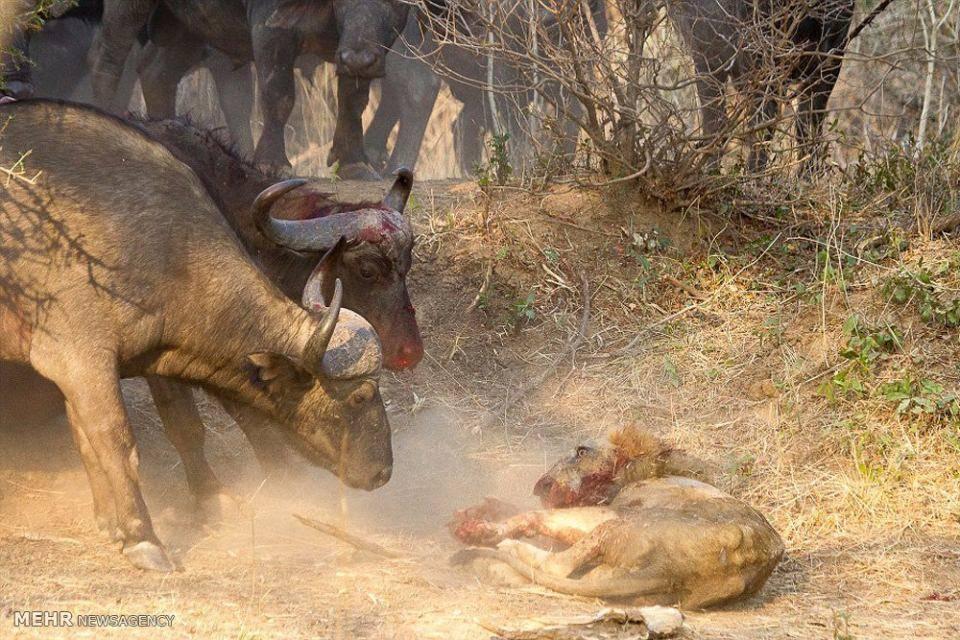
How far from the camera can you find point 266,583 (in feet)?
14.3

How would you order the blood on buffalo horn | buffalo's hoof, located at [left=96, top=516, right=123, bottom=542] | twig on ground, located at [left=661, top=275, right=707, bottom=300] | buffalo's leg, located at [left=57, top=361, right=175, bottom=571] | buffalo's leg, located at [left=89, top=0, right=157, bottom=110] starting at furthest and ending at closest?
buffalo's leg, located at [left=89, top=0, right=157, bottom=110] < twig on ground, located at [left=661, top=275, right=707, bottom=300] < the blood on buffalo horn < buffalo's hoof, located at [left=96, top=516, right=123, bottom=542] < buffalo's leg, located at [left=57, top=361, right=175, bottom=571]

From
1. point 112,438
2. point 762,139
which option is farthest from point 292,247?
point 762,139

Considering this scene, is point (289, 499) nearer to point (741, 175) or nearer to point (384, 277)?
point (384, 277)

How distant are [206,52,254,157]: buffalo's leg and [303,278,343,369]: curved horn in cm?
925

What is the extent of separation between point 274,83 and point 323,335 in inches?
232

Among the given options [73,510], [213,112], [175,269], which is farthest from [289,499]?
[213,112]

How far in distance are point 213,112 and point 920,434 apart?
40.6 feet

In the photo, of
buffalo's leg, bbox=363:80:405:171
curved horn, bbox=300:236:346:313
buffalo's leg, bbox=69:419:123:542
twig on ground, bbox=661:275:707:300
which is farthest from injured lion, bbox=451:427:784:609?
buffalo's leg, bbox=363:80:405:171

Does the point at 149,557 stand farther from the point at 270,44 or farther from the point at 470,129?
the point at 470,129

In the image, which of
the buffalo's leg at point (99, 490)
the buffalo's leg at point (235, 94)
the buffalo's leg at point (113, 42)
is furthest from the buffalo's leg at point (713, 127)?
the buffalo's leg at point (235, 94)

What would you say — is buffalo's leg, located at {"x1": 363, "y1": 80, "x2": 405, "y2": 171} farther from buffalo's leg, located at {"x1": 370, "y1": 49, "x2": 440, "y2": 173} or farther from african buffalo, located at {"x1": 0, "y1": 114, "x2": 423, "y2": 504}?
african buffalo, located at {"x1": 0, "y1": 114, "x2": 423, "y2": 504}

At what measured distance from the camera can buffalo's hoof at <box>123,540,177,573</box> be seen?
15.0 feet

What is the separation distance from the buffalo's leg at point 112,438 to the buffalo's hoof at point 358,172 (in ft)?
16.9

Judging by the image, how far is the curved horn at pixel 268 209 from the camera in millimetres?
5387
